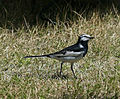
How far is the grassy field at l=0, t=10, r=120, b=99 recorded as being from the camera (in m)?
5.91

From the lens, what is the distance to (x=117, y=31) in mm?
9125

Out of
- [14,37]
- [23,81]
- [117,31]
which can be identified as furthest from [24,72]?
→ [117,31]

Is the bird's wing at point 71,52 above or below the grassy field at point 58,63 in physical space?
above

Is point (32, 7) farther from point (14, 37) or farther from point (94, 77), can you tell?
point (94, 77)

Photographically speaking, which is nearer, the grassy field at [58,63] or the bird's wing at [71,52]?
the grassy field at [58,63]

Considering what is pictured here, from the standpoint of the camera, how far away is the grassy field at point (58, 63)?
5914 millimetres

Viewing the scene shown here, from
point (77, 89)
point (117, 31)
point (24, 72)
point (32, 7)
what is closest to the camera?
point (77, 89)

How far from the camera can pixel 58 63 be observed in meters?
7.81

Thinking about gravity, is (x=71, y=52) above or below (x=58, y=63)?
above

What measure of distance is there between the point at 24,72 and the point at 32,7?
13.3 feet

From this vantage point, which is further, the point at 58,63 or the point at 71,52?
the point at 58,63

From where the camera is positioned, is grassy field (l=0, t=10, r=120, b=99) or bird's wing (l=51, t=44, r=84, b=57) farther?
bird's wing (l=51, t=44, r=84, b=57)

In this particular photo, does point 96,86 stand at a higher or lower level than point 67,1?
lower

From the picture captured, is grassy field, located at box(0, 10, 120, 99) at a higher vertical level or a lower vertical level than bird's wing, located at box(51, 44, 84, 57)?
lower
